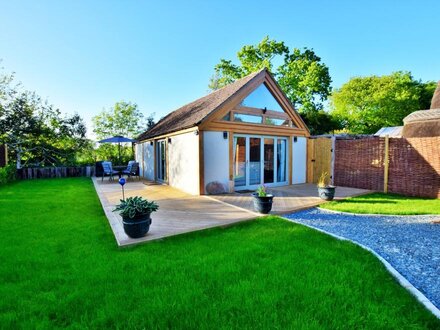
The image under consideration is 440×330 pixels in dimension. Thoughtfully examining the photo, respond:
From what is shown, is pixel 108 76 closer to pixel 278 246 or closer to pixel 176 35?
pixel 176 35

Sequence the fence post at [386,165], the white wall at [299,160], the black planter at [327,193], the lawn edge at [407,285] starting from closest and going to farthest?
the lawn edge at [407,285] → the black planter at [327,193] → the fence post at [386,165] → the white wall at [299,160]

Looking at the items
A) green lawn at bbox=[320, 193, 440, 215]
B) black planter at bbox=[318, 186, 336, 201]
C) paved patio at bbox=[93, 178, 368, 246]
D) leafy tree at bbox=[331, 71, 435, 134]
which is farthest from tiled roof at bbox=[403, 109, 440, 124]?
leafy tree at bbox=[331, 71, 435, 134]

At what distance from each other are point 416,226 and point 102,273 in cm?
678

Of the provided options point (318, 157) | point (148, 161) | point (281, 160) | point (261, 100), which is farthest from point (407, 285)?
point (148, 161)

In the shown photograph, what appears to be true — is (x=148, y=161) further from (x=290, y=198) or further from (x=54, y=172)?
(x=290, y=198)

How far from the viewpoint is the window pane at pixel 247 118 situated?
34.5 feet

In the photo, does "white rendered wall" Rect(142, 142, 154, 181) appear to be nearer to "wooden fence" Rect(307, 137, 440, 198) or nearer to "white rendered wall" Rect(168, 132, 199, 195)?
"white rendered wall" Rect(168, 132, 199, 195)

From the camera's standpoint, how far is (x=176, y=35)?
17.1 m

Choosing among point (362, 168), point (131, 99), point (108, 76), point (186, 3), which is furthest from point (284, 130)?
point (131, 99)

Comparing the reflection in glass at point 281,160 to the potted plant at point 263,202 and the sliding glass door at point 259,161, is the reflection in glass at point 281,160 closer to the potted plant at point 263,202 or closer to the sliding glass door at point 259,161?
the sliding glass door at point 259,161

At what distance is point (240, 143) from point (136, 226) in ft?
21.8

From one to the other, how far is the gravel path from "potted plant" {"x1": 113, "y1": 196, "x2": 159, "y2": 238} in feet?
12.5

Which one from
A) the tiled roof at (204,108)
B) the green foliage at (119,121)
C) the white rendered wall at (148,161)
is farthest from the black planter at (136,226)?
the green foliage at (119,121)

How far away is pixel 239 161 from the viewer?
10641mm
